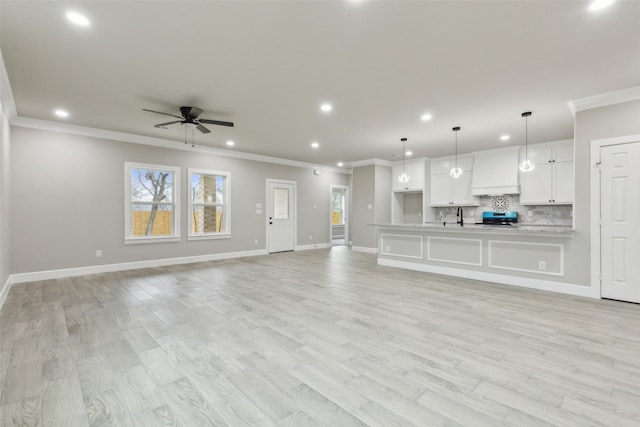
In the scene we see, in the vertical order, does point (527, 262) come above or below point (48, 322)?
above

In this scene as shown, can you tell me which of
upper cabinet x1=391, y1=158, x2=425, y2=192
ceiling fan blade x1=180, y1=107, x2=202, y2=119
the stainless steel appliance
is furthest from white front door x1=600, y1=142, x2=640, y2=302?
ceiling fan blade x1=180, y1=107, x2=202, y2=119

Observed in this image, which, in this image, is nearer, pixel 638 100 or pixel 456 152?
pixel 638 100

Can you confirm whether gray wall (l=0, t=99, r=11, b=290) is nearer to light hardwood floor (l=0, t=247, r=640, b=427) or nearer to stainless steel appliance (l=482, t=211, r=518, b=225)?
light hardwood floor (l=0, t=247, r=640, b=427)

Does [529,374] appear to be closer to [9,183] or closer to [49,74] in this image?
[49,74]

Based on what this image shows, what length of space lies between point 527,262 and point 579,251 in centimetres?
66

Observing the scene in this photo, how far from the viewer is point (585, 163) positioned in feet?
13.3

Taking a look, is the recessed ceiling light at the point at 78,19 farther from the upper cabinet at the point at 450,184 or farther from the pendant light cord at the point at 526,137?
the upper cabinet at the point at 450,184

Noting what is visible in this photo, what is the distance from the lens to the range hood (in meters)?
6.74

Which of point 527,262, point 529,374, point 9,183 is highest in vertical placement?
point 9,183

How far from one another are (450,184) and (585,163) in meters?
3.81

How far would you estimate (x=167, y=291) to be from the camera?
429 centimetres

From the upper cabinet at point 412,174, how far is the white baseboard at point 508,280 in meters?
3.01

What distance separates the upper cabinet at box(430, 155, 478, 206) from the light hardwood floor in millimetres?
3793

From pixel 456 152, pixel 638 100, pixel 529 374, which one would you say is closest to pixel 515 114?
Answer: pixel 638 100
